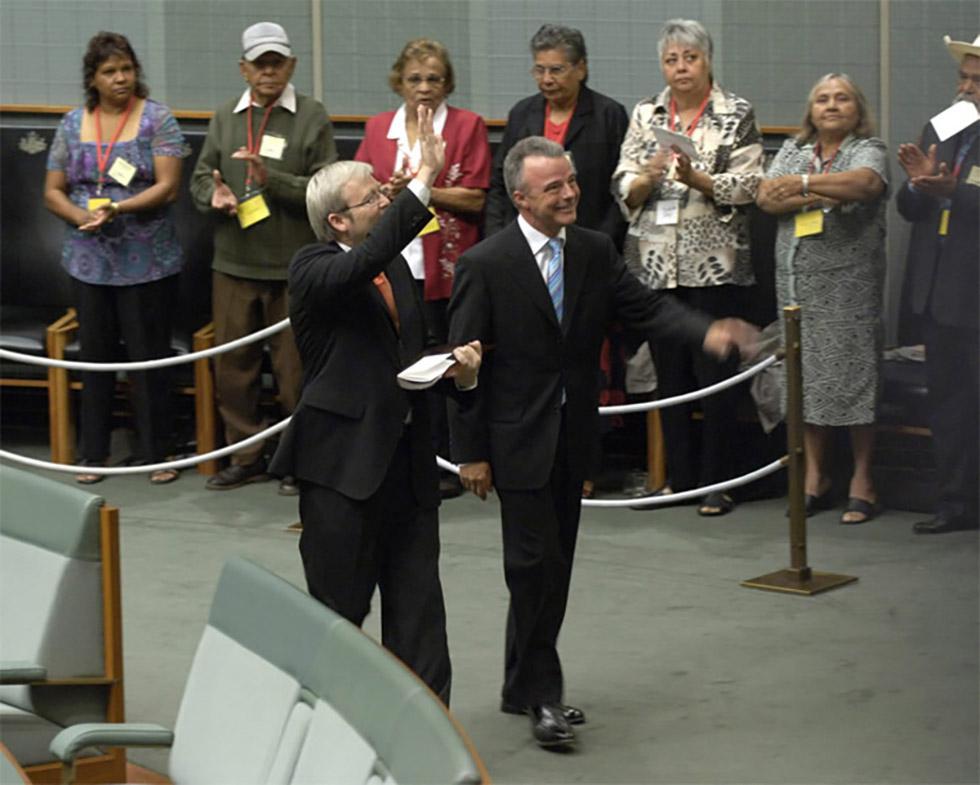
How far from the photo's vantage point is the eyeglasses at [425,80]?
742 cm

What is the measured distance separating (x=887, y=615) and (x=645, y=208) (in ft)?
6.91

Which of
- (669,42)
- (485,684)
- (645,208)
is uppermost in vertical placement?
(669,42)

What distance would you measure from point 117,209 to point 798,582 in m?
3.36

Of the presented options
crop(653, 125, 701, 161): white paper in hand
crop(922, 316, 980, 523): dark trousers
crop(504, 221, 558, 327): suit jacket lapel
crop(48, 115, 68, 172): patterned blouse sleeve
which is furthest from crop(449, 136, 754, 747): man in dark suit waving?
crop(48, 115, 68, 172): patterned blouse sleeve

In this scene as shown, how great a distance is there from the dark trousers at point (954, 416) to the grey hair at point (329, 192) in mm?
3277

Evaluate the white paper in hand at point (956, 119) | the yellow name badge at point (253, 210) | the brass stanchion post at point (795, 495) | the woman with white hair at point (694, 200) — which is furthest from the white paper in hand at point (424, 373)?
the yellow name badge at point (253, 210)

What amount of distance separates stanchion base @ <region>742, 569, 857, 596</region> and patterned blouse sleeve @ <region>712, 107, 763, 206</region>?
61.7 inches

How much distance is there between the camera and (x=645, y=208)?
733 cm

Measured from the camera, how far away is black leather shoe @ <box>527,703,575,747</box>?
15.7ft

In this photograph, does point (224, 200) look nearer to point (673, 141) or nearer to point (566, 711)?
point (673, 141)

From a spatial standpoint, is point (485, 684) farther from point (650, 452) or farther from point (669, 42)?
point (669, 42)

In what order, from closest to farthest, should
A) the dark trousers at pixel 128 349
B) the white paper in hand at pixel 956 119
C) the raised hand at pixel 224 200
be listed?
the white paper in hand at pixel 956 119, the raised hand at pixel 224 200, the dark trousers at pixel 128 349

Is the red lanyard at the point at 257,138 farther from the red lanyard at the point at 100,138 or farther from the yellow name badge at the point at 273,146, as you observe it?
the red lanyard at the point at 100,138

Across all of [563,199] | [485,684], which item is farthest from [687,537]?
[563,199]
